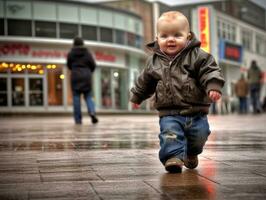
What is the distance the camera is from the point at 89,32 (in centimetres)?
4247

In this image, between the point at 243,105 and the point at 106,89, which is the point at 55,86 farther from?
the point at 243,105

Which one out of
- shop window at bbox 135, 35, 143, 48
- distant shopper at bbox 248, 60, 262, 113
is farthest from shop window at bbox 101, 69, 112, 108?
distant shopper at bbox 248, 60, 262, 113

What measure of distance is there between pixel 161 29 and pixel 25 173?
4.68 ft

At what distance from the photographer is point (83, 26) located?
138ft

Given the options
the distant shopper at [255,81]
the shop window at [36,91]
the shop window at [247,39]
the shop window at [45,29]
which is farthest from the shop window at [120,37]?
the shop window at [247,39]

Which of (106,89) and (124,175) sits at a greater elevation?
(106,89)

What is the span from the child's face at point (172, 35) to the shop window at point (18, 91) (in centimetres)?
3466

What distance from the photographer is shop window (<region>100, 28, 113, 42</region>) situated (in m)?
43.2

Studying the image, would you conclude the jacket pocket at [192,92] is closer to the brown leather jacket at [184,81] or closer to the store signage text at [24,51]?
the brown leather jacket at [184,81]

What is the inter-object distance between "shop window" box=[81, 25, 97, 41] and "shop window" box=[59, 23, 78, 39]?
744 millimetres

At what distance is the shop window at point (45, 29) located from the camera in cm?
3981

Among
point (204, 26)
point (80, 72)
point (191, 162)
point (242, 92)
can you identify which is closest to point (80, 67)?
point (80, 72)

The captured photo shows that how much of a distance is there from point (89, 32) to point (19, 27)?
17.9ft

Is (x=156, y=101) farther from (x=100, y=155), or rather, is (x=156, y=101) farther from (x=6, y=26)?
(x=6, y=26)
